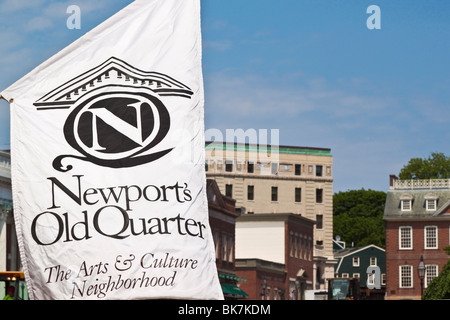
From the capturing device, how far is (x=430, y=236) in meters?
87.2

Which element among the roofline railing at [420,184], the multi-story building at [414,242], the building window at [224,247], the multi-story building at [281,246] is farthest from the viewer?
the roofline railing at [420,184]

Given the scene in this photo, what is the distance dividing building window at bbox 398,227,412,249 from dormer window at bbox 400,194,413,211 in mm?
2796

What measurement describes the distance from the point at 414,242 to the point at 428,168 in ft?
66.8

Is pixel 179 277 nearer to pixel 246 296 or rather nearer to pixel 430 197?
pixel 246 296

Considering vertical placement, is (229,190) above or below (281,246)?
above

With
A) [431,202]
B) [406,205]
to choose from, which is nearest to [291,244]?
[406,205]

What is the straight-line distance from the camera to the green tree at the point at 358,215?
12031cm

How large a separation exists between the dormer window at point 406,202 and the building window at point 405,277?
266 inches

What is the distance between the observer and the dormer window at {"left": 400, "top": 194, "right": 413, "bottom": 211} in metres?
90.1

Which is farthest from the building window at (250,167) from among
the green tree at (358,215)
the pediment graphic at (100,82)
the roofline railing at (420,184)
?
the pediment graphic at (100,82)

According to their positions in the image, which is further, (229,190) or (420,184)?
(229,190)

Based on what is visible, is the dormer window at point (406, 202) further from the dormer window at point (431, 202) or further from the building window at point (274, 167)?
the building window at point (274, 167)

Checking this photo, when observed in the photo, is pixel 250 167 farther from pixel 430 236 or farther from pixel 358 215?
pixel 430 236

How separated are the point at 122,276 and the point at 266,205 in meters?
102
